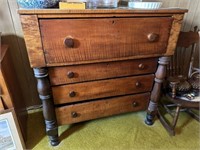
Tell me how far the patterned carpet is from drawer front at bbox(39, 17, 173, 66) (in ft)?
2.30

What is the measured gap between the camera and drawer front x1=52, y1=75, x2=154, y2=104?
3.59ft

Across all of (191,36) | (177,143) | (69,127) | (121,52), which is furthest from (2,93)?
(191,36)

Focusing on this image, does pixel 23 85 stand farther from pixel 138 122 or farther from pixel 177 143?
pixel 177 143

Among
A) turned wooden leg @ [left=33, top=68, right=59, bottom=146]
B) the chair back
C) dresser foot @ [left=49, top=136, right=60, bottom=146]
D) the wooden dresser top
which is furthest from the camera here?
the chair back

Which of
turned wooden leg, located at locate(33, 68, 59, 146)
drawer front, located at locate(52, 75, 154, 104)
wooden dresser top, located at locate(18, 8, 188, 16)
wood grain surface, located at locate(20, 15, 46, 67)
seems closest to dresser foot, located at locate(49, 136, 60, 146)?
turned wooden leg, located at locate(33, 68, 59, 146)

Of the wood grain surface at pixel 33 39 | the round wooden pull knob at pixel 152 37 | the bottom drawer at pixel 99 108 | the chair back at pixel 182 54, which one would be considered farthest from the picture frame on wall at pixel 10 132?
the chair back at pixel 182 54

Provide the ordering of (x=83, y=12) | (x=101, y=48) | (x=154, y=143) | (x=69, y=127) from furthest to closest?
(x=69, y=127)
(x=154, y=143)
(x=101, y=48)
(x=83, y=12)

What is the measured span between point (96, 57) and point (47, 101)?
1.42ft

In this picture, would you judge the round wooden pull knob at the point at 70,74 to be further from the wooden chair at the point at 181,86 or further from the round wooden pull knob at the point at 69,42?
the wooden chair at the point at 181,86

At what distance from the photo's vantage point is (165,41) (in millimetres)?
1096

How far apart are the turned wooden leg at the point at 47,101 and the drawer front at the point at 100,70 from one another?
50 millimetres

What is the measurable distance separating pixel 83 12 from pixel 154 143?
114 centimetres

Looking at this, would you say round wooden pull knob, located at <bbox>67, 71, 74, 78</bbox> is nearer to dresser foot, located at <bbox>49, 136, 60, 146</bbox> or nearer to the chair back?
dresser foot, located at <bbox>49, 136, 60, 146</bbox>

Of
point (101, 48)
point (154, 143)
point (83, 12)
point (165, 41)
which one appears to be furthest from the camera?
point (154, 143)
